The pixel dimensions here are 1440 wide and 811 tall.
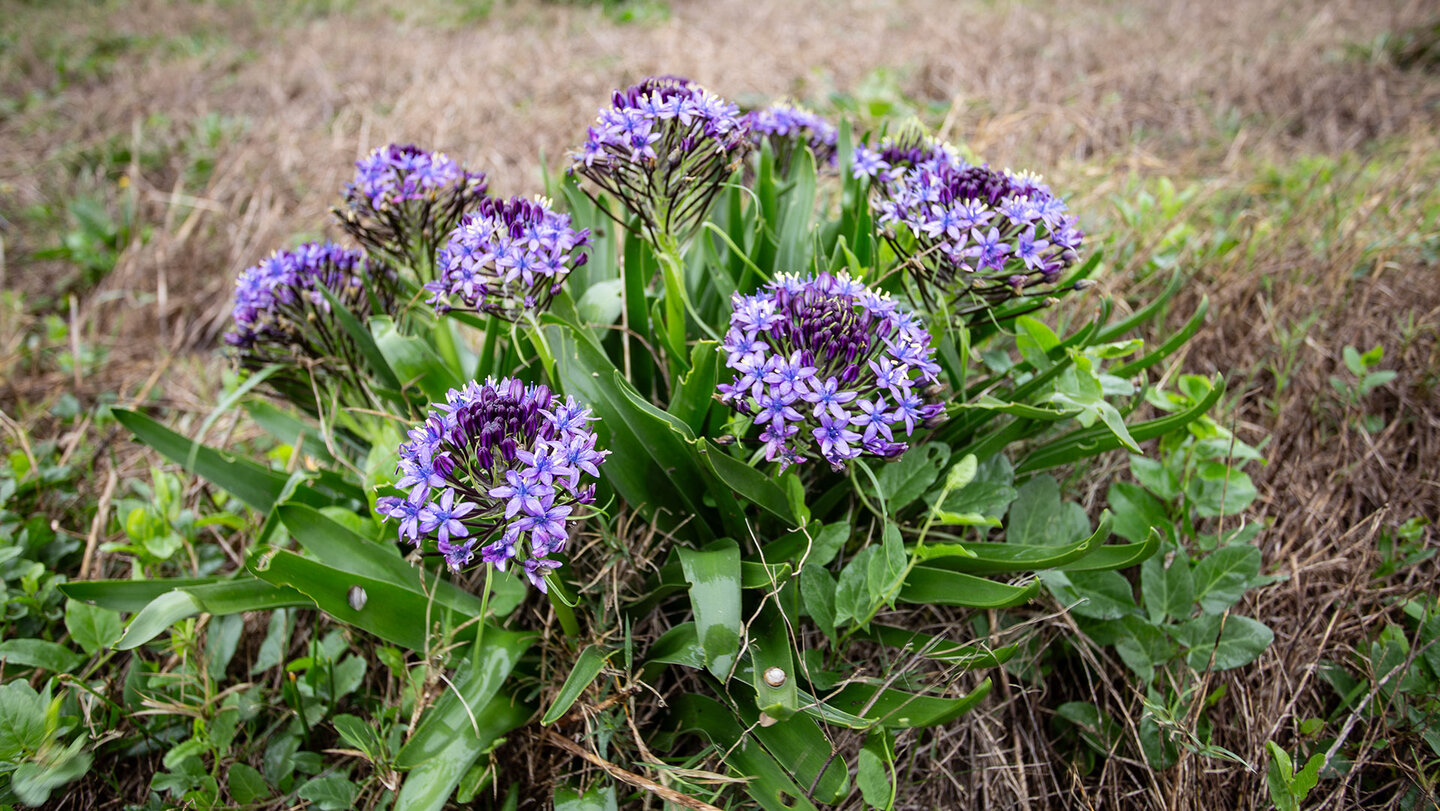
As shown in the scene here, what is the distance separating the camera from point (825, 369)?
1674mm

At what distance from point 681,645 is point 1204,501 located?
144 cm

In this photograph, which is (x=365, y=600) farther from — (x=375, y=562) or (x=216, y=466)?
(x=216, y=466)

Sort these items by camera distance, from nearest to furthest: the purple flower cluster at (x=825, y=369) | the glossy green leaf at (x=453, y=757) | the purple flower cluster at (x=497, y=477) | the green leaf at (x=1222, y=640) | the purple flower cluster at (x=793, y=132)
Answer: the purple flower cluster at (x=497, y=477), the purple flower cluster at (x=825, y=369), the glossy green leaf at (x=453, y=757), the green leaf at (x=1222, y=640), the purple flower cluster at (x=793, y=132)

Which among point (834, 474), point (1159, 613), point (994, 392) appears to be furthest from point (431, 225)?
point (1159, 613)

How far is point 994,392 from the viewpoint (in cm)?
230

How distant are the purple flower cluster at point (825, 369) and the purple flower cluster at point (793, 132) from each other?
3.22 feet

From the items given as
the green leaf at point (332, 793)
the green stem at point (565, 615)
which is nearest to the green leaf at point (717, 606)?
the green stem at point (565, 615)

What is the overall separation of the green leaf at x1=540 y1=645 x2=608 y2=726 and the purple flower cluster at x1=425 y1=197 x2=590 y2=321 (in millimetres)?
790

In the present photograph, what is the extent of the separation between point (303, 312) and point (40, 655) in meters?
1.09

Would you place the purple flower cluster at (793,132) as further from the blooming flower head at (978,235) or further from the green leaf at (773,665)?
the green leaf at (773,665)

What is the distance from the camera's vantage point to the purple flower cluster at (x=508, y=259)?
5.74ft

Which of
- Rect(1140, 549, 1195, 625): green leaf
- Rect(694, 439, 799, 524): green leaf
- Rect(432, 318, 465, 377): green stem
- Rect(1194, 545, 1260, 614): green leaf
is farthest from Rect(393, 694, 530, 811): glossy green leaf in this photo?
Rect(1194, 545, 1260, 614): green leaf

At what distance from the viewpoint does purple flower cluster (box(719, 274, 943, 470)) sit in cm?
154

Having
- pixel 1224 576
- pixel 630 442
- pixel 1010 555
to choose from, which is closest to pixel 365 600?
pixel 630 442
